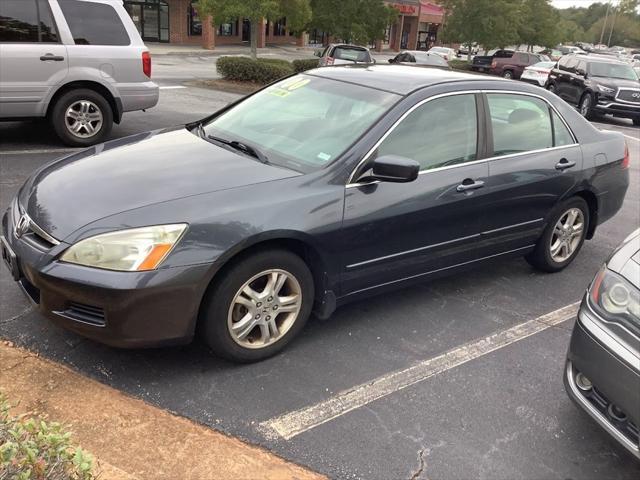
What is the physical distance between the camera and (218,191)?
3158mm

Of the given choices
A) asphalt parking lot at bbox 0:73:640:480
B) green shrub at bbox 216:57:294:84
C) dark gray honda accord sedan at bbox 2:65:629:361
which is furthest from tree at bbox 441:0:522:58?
asphalt parking lot at bbox 0:73:640:480

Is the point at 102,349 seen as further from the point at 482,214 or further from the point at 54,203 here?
the point at 482,214

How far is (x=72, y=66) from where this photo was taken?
23.7ft

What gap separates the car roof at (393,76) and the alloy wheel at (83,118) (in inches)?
164

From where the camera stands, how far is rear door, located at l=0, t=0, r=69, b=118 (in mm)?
6855

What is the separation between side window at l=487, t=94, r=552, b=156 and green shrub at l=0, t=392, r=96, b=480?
334cm

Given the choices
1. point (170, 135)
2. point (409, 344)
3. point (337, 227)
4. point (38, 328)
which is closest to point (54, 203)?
point (38, 328)

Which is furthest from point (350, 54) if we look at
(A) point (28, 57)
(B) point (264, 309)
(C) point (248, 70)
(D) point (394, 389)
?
(D) point (394, 389)

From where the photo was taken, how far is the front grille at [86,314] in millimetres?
2879

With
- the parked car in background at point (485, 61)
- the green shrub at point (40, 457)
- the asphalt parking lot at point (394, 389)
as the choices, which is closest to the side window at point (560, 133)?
the asphalt parking lot at point (394, 389)

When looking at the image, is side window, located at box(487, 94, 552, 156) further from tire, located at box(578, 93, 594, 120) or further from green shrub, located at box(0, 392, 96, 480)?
tire, located at box(578, 93, 594, 120)

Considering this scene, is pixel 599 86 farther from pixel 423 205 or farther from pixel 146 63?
pixel 423 205

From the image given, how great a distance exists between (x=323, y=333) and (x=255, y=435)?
108 cm

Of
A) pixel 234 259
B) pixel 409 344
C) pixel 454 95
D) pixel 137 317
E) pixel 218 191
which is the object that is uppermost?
pixel 454 95
